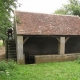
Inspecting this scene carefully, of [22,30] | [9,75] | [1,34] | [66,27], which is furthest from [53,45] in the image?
[9,75]

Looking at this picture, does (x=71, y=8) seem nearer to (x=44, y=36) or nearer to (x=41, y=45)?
(x=41, y=45)

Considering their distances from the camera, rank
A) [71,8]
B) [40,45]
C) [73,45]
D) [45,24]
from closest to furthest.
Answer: [45,24]
[40,45]
[73,45]
[71,8]

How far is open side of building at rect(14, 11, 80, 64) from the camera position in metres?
13.1

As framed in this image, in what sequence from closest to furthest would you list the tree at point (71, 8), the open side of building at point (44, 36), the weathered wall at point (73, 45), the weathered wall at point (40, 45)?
the open side of building at point (44, 36), the weathered wall at point (40, 45), the weathered wall at point (73, 45), the tree at point (71, 8)

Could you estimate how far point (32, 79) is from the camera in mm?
7957

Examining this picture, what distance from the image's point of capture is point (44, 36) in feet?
44.3

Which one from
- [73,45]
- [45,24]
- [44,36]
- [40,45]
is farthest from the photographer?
[73,45]

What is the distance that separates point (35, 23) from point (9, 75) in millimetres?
7267

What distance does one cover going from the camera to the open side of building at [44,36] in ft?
43.0

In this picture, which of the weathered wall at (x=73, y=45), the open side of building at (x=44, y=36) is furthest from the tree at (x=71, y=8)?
the weathered wall at (x=73, y=45)

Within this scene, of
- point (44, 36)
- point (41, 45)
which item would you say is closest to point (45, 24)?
point (44, 36)

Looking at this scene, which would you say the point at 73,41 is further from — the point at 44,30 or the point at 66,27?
the point at 44,30

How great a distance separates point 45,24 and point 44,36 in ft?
5.97

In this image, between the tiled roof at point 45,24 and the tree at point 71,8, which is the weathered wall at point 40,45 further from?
the tree at point 71,8
